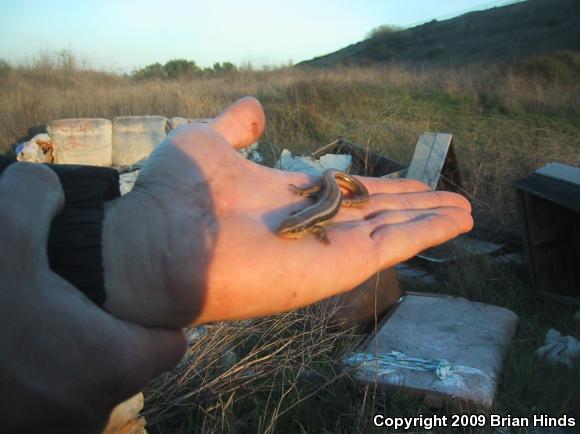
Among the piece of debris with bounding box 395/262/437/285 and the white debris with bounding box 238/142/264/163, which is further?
the white debris with bounding box 238/142/264/163

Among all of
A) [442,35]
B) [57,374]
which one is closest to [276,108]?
[57,374]

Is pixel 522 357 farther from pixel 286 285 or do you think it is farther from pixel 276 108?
pixel 276 108

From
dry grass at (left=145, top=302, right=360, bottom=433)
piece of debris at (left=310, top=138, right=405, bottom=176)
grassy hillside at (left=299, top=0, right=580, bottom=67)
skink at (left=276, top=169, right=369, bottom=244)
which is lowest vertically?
dry grass at (left=145, top=302, right=360, bottom=433)

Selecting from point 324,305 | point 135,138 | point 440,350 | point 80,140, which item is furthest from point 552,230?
point 80,140

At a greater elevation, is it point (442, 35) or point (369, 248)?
point (442, 35)

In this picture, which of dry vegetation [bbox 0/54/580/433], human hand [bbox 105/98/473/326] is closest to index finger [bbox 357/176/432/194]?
human hand [bbox 105/98/473/326]

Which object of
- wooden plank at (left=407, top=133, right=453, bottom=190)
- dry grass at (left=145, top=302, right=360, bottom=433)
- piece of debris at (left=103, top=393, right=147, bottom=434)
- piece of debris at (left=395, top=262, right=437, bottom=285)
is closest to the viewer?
piece of debris at (left=103, top=393, right=147, bottom=434)

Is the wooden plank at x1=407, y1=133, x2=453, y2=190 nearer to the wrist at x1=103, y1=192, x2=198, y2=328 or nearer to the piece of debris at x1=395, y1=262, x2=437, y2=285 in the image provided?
the piece of debris at x1=395, y1=262, x2=437, y2=285

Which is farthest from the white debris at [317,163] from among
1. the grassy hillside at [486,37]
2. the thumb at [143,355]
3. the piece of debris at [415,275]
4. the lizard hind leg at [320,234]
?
the grassy hillside at [486,37]
